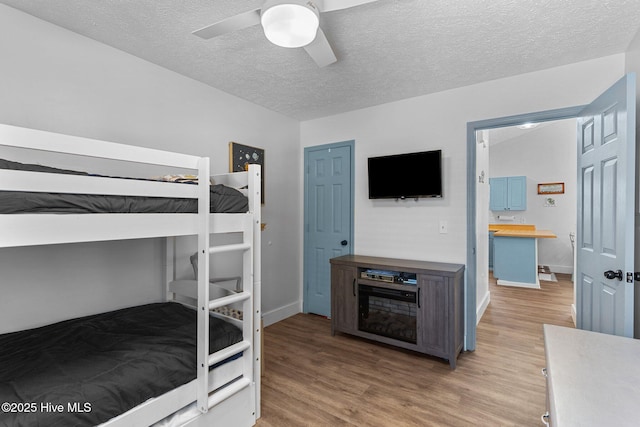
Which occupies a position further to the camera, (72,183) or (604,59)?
(604,59)

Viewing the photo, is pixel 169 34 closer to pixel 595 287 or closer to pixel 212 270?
pixel 212 270

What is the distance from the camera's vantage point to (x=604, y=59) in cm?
235

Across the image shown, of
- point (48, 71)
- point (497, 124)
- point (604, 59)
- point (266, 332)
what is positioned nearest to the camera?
point (48, 71)

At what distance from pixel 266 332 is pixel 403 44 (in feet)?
10.1

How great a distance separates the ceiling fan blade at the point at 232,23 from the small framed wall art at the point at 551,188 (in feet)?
23.5

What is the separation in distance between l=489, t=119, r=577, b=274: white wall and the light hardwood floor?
3.58 meters

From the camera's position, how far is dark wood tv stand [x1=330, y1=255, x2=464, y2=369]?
8.57 feet

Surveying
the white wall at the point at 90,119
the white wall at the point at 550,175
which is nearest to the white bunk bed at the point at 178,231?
the white wall at the point at 90,119

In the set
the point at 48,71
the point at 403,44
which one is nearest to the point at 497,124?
the point at 403,44

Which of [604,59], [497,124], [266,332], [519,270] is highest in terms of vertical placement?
[604,59]

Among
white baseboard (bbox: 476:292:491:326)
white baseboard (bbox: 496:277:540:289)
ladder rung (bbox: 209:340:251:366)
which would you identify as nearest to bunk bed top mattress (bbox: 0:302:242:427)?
ladder rung (bbox: 209:340:251:366)

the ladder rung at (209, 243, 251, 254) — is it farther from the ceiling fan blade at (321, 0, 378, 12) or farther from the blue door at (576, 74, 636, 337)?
the blue door at (576, 74, 636, 337)

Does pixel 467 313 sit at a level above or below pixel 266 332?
above

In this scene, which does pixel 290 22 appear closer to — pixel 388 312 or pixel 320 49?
pixel 320 49
